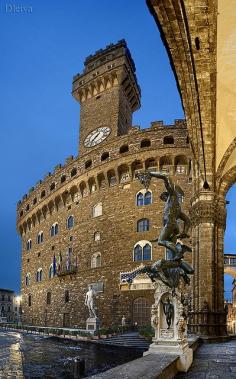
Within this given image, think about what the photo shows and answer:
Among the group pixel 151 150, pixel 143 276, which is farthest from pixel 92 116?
pixel 143 276

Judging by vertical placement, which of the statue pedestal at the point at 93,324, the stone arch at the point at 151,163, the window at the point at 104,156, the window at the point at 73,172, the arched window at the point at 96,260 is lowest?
the statue pedestal at the point at 93,324

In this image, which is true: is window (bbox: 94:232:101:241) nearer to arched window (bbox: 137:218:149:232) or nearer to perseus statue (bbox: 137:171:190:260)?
arched window (bbox: 137:218:149:232)

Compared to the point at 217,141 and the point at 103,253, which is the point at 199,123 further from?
the point at 103,253

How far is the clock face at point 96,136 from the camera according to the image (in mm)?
35000

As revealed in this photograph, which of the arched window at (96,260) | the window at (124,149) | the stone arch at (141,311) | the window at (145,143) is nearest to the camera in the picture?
the stone arch at (141,311)

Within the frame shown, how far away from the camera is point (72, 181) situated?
34.6 meters

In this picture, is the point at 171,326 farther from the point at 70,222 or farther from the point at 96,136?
the point at 96,136

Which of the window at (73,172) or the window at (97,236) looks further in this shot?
the window at (73,172)

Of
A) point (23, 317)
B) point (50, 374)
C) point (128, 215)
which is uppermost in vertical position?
point (128, 215)

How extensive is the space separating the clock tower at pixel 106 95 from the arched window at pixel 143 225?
8.46 m

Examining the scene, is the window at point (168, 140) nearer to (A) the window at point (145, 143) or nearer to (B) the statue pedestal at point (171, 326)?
(A) the window at point (145, 143)

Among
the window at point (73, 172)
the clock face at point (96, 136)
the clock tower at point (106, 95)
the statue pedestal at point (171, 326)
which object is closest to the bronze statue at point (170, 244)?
the statue pedestal at point (171, 326)

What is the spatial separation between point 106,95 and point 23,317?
955 inches

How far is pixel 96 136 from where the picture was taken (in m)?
35.9
